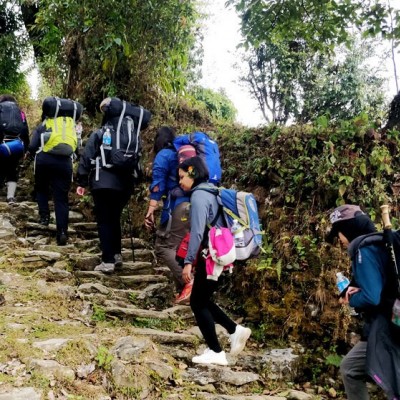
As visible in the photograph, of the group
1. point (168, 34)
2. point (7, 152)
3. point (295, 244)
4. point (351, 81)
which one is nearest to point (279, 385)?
point (295, 244)

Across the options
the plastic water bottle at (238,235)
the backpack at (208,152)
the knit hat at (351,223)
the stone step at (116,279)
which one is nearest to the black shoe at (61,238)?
the stone step at (116,279)

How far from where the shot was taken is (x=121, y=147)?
573cm

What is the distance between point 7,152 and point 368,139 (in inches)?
217

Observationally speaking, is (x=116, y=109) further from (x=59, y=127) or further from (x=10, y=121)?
(x=10, y=121)

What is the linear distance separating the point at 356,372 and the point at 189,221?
229 cm

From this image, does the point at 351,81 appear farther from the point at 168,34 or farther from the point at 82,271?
the point at 82,271

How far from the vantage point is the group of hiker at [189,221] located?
2.95 metres

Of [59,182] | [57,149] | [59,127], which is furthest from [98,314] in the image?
[59,127]

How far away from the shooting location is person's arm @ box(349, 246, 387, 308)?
290cm

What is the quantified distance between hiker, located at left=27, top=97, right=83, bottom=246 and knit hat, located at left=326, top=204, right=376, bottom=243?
420cm

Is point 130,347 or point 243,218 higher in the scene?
point 243,218

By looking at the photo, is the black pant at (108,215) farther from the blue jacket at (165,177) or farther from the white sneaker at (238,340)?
the white sneaker at (238,340)

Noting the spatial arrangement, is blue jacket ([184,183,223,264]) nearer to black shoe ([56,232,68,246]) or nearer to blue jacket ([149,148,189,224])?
blue jacket ([149,148,189,224])

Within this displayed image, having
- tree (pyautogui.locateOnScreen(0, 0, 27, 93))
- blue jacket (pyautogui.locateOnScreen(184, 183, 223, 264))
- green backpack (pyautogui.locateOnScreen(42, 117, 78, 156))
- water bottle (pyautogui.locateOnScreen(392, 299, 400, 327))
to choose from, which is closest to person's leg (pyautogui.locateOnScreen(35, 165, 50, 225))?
green backpack (pyautogui.locateOnScreen(42, 117, 78, 156))
